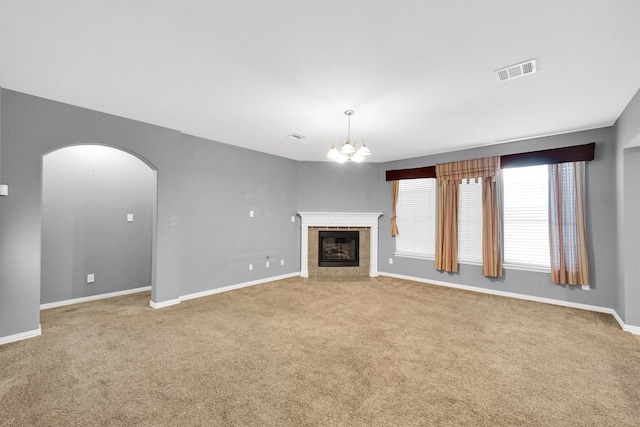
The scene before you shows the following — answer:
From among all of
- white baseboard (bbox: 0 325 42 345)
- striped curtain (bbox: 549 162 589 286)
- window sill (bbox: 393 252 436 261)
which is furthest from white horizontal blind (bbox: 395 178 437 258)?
white baseboard (bbox: 0 325 42 345)

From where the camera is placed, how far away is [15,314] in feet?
9.69

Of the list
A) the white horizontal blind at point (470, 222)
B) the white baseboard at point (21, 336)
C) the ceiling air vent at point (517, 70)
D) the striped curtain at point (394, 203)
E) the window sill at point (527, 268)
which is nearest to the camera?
the ceiling air vent at point (517, 70)

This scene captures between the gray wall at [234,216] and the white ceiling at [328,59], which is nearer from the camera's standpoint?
the white ceiling at [328,59]

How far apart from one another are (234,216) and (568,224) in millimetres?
5403

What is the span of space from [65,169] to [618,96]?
716 centimetres

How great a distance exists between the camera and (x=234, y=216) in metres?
5.20

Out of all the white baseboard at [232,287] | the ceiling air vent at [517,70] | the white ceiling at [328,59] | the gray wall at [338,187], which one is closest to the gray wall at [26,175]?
the white ceiling at [328,59]

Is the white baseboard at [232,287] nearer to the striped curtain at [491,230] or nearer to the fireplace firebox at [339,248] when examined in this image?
the fireplace firebox at [339,248]

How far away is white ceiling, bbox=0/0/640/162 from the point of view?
5.81 feet

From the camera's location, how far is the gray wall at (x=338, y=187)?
642 centimetres

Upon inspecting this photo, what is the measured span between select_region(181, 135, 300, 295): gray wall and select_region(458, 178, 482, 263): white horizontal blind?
342cm

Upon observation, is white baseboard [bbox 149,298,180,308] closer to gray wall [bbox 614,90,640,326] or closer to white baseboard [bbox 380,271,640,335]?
white baseboard [bbox 380,271,640,335]

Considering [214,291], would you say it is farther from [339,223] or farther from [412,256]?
[412,256]

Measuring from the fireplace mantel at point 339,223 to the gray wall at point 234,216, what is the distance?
22 cm
